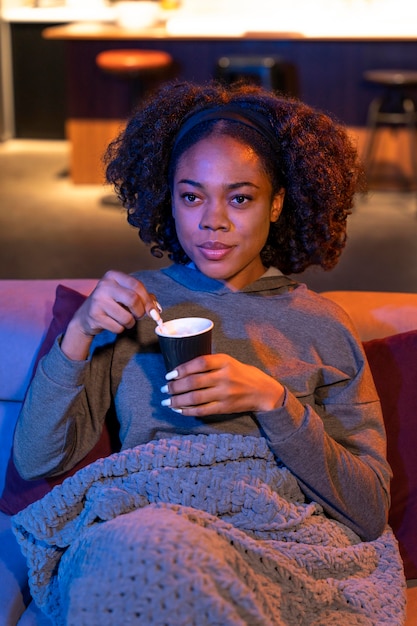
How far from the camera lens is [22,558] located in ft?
5.64

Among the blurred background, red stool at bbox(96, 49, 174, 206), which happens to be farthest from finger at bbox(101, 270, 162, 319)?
red stool at bbox(96, 49, 174, 206)

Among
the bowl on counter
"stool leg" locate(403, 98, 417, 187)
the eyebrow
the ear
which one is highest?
the bowl on counter

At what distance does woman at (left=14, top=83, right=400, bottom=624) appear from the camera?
1490mm

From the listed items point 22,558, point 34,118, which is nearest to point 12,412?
point 22,558

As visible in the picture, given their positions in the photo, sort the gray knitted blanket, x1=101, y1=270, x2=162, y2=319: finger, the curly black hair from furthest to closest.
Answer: the curly black hair
x1=101, y1=270, x2=162, y2=319: finger
the gray knitted blanket

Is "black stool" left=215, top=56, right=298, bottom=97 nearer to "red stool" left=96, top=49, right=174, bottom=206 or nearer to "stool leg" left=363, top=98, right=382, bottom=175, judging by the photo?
"red stool" left=96, top=49, right=174, bottom=206

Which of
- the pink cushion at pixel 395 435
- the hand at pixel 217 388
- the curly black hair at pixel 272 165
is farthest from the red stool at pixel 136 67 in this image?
the hand at pixel 217 388

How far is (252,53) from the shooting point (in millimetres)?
6555

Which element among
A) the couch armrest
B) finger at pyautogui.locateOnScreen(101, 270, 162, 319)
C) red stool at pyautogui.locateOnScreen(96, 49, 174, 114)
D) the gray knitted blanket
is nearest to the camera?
the gray knitted blanket

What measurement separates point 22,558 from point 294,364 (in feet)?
2.18

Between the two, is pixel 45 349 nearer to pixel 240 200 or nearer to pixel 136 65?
pixel 240 200

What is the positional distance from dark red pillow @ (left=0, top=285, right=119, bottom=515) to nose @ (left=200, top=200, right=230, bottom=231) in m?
0.41

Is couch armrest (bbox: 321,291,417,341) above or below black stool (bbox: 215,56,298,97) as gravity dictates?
below

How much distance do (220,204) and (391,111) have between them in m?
5.43
